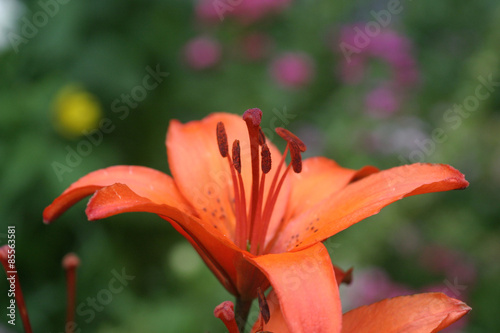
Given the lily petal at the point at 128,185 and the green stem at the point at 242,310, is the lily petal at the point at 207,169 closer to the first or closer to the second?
the lily petal at the point at 128,185

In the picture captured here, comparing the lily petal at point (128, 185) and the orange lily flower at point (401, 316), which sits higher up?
the lily petal at point (128, 185)

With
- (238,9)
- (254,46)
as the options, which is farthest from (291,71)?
(238,9)

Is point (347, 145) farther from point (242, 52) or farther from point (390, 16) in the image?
point (390, 16)

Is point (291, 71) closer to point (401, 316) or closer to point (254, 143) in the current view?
point (254, 143)

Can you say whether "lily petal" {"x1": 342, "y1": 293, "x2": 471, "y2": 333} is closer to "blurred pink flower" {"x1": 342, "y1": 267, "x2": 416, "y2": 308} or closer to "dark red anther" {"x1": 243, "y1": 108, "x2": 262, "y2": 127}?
"dark red anther" {"x1": 243, "y1": 108, "x2": 262, "y2": 127}

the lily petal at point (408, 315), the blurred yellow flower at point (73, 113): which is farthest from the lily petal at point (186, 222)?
the blurred yellow flower at point (73, 113)

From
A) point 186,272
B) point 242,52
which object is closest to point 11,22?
point 242,52
